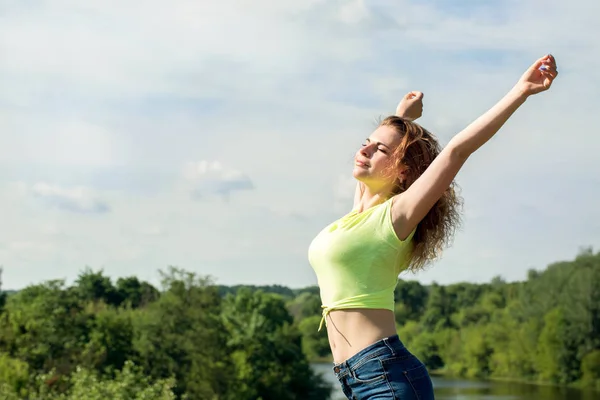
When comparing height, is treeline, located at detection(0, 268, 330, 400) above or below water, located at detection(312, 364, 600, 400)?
above

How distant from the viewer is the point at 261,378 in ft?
136

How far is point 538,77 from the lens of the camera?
8.46 ft

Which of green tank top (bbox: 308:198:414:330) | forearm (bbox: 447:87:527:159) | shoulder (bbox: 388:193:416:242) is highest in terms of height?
forearm (bbox: 447:87:527:159)

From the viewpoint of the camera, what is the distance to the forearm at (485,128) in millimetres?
2568

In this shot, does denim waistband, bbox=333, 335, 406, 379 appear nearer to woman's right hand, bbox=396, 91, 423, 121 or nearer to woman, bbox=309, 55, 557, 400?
woman, bbox=309, 55, 557, 400

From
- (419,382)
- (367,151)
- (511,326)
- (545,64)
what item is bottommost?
(419,382)

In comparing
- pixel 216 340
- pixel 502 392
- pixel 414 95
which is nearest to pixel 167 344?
pixel 216 340

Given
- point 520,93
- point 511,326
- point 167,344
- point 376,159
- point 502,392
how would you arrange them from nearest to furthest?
point 520,93
point 376,159
point 167,344
point 502,392
point 511,326

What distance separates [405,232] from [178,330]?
1400 inches

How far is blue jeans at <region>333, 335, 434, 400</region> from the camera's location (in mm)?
2650

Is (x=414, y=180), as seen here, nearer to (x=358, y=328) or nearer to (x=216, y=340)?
(x=358, y=328)

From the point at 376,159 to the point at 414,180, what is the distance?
0.45 ft

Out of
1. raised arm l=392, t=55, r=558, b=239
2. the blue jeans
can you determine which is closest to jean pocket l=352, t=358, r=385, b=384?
the blue jeans

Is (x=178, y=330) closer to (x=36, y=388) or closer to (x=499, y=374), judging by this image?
(x=36, y=388)
